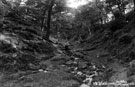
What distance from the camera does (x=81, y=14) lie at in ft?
105

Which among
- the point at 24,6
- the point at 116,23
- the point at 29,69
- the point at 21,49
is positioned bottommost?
the point at 29,69

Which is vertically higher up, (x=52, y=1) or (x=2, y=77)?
(x=52, y=1)

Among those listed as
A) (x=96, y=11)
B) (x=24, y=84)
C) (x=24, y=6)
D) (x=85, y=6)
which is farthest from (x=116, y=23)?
(x=24, y=84)

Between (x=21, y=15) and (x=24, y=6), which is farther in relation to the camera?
(x=21, y=15)

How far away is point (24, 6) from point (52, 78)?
1357 centimetres

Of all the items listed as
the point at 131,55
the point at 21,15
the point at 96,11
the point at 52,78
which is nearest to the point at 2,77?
the point at 52,78

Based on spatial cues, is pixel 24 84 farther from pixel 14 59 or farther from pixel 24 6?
pixel 24 6

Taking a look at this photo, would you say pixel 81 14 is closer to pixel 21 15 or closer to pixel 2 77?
pixel 21 15

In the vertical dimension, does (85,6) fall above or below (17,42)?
above

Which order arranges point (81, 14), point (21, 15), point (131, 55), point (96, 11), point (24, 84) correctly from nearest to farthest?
point (24, 84)
point (131, 55)
point (21, 15)
point (96, 11)
point (81, 14)

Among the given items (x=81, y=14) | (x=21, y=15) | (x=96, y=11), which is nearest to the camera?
(x=21, y=15)

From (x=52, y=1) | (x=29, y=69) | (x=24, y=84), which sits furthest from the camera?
(x=52, y=1)

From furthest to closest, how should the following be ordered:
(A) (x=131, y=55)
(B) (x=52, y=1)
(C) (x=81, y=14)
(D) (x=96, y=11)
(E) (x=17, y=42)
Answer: (C) (x=81, y=14) < (D) (x=96, y=11) < (B) (x=52, y=1) < (E) (x=17, y=42) < (A) (x=131, y=55)

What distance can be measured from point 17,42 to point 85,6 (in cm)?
2072
